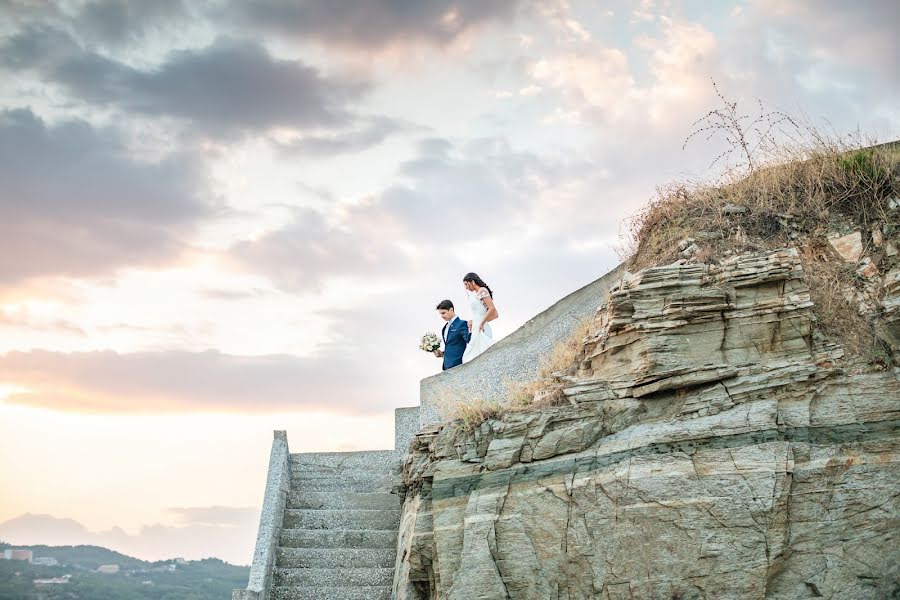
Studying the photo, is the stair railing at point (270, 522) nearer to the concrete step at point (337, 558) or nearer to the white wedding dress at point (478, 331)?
the concrete step at point (337, 558)

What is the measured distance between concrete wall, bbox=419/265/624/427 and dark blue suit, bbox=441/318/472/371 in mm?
700

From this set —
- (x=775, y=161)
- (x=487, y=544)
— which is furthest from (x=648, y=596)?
(x=775, y=161)

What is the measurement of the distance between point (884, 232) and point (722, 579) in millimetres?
3973

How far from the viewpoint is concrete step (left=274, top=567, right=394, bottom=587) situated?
10.6 m

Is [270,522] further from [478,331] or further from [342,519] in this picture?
[478,331]

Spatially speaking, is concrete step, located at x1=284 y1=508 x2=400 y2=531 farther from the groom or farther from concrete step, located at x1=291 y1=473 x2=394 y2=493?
the groom

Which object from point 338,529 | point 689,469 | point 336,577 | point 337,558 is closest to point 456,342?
point 338,529

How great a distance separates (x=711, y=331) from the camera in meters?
8.42

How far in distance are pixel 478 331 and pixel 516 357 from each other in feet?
3.98

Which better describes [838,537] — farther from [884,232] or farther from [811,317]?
[884,232]

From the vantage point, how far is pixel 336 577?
10727mm

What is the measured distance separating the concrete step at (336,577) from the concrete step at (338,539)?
0.46 meters

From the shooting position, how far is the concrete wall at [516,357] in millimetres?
12000

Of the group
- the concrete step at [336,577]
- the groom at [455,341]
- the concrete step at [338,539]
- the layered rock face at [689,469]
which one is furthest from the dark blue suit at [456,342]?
the layered rock face at [689,469]
